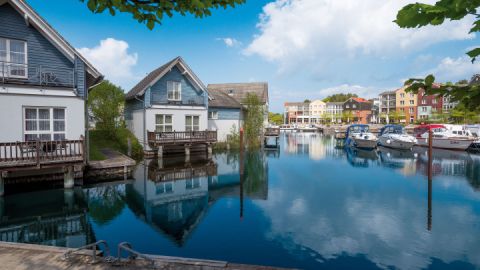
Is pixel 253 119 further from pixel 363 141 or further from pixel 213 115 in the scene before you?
pixel 363 141

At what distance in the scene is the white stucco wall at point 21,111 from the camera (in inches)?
544

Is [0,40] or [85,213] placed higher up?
[0,40]

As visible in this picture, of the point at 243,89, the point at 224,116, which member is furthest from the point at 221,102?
the point at 243,89

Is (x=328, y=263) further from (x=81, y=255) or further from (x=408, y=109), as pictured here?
(x=408, y=109)

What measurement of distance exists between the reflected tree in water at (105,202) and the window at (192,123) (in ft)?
42.8

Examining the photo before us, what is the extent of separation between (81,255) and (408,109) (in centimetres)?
10383

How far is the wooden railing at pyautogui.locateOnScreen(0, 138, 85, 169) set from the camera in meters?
12.3

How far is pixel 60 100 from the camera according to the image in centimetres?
1523

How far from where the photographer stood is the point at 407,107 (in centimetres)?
9194

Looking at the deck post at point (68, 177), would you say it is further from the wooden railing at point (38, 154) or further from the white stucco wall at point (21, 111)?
the white stucco wall at point (21, 111)

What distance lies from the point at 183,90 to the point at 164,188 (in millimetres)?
14155

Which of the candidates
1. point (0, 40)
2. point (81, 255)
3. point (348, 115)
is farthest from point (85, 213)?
point (348, 115)

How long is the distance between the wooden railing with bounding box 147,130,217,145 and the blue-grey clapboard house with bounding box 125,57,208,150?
1.23 meters

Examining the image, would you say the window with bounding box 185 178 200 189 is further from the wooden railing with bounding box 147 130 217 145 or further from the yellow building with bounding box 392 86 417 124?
the yellow building with bounding box 392 86 417 124
